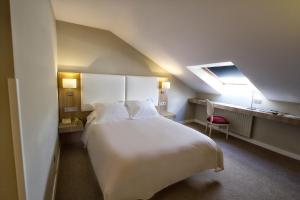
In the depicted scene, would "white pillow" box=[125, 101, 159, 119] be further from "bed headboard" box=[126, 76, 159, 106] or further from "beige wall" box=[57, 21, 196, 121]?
"beige wall" box=[57, 21, 196, 121]

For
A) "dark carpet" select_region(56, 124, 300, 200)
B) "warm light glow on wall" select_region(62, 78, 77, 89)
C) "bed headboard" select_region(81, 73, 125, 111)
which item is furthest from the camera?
"bed headboard" select_region(81, 73, 125, 111)

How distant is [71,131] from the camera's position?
8.88 feet

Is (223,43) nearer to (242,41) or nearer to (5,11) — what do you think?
(242,41)

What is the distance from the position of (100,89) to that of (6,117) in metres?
2.54

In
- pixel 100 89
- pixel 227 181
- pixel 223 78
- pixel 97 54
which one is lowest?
pixel 227 181

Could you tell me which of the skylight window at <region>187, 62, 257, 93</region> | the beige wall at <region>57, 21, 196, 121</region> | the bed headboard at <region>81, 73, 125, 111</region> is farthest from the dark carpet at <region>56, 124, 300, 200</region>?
the beige wall at <region>57, 21, 196, 121</region>

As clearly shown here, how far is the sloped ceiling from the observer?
62.1 inches

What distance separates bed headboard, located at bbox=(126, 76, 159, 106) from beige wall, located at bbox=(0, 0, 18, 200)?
2838 mm

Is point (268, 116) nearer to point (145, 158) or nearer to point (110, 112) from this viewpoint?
point (145, 158)

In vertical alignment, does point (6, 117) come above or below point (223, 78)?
below

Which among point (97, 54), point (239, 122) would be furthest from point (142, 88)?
point (239, 122)

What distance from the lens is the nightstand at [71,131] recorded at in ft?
8.75

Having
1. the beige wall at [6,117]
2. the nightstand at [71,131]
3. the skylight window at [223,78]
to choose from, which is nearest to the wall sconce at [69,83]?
the nightstand at [71,131]

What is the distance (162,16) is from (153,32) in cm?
53
